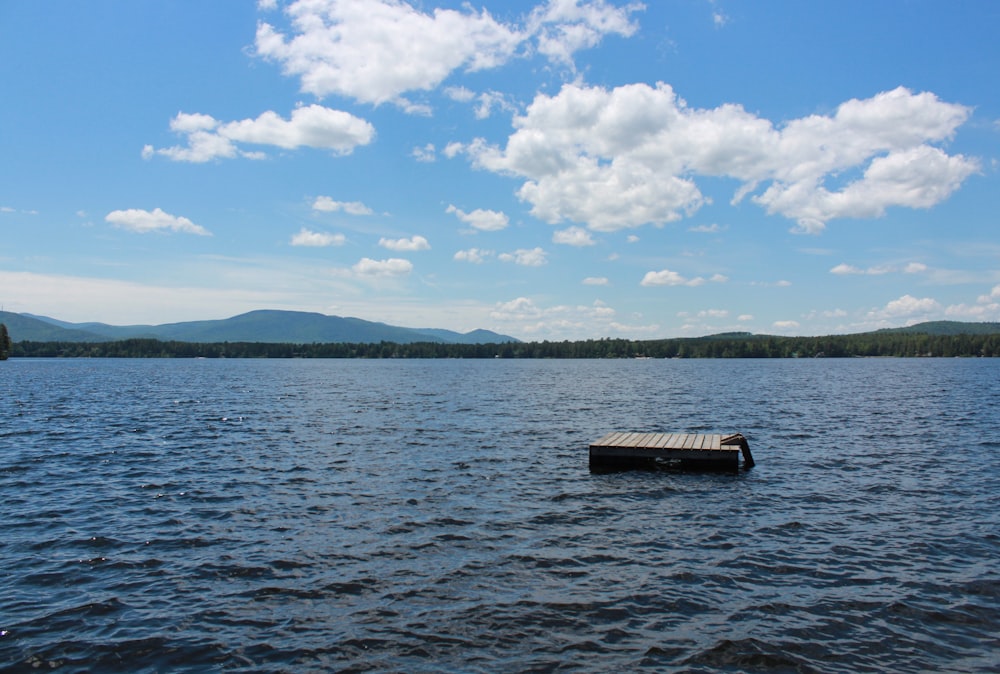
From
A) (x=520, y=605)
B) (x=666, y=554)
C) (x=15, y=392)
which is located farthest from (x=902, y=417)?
(x=15, y=392)

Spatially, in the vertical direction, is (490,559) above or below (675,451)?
below

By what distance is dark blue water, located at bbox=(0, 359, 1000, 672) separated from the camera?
40.7 ft

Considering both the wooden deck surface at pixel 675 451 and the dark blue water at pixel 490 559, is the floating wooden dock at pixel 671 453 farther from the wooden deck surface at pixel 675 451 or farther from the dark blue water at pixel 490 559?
the dark blue water at pixel 490 559

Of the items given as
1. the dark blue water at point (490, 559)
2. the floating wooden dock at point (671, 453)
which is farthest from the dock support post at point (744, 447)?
the dark blue water at point (490, 559)

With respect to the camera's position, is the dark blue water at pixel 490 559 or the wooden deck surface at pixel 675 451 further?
the wooden deck surface at pixel 675 451

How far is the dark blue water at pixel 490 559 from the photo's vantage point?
12391mm

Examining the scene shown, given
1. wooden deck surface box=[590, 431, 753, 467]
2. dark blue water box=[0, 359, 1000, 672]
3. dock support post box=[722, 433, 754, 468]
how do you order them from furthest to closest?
1. dock support post box=[722, 433, 754, 468]
2. wooden deck surface box=[590, 431, 753, 467]
3. dark blue water box=[0, 359, 1000, 672]

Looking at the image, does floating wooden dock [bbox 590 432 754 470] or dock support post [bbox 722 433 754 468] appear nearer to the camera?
floating wooden dock [bbox 590 432 754 470]

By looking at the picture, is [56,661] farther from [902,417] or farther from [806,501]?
[902,417]

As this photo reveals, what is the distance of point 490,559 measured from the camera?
17.4m

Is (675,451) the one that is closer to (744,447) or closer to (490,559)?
(744,447)

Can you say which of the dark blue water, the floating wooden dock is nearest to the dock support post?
the floating wooden dock

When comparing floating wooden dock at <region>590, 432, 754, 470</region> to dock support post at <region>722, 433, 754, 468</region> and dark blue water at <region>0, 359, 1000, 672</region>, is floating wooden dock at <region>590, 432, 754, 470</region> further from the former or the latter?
dark blue water at <region>0, 359, 1000, 672</region>

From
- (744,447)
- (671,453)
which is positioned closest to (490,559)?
(671,453)
